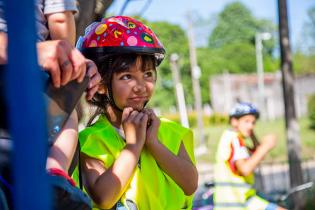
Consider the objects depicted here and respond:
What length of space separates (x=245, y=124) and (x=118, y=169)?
3710 millimetres

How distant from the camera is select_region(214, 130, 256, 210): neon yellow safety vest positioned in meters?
4.90

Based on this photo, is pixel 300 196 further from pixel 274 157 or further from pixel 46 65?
pixel 274 157

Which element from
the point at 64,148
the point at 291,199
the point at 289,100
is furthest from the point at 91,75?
the point at 289,100

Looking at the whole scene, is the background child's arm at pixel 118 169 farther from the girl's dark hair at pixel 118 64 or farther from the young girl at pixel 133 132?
the girl's dark hair at pixel 118 64

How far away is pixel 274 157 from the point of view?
63.9ft

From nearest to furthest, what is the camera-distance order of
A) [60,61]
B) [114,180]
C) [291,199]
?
[60,61]
[114,180]
[291,199]

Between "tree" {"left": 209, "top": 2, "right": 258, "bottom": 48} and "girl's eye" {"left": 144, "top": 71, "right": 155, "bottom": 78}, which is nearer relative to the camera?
"girl's eye" {"left": 144, "top": 71, "right": 155, "bottom": 78}

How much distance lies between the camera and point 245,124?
5.24 m

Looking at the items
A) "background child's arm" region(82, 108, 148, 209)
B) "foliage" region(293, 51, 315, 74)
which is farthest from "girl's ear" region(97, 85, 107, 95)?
"foliage" region(293, 51, 315, 74)

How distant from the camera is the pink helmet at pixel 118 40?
1884 millimetres

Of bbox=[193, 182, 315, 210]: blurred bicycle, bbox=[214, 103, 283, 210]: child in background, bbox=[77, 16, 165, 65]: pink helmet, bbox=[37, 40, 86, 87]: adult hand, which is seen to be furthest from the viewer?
bbox=[193, 182, 315, 210]: blurred bicycle

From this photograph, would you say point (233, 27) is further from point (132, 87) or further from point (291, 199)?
point (132, 87)

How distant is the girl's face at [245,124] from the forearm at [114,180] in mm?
3625

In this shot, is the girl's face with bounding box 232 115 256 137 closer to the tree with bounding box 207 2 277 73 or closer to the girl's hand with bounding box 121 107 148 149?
the girl's hand with bounding box 121 107 148 149
